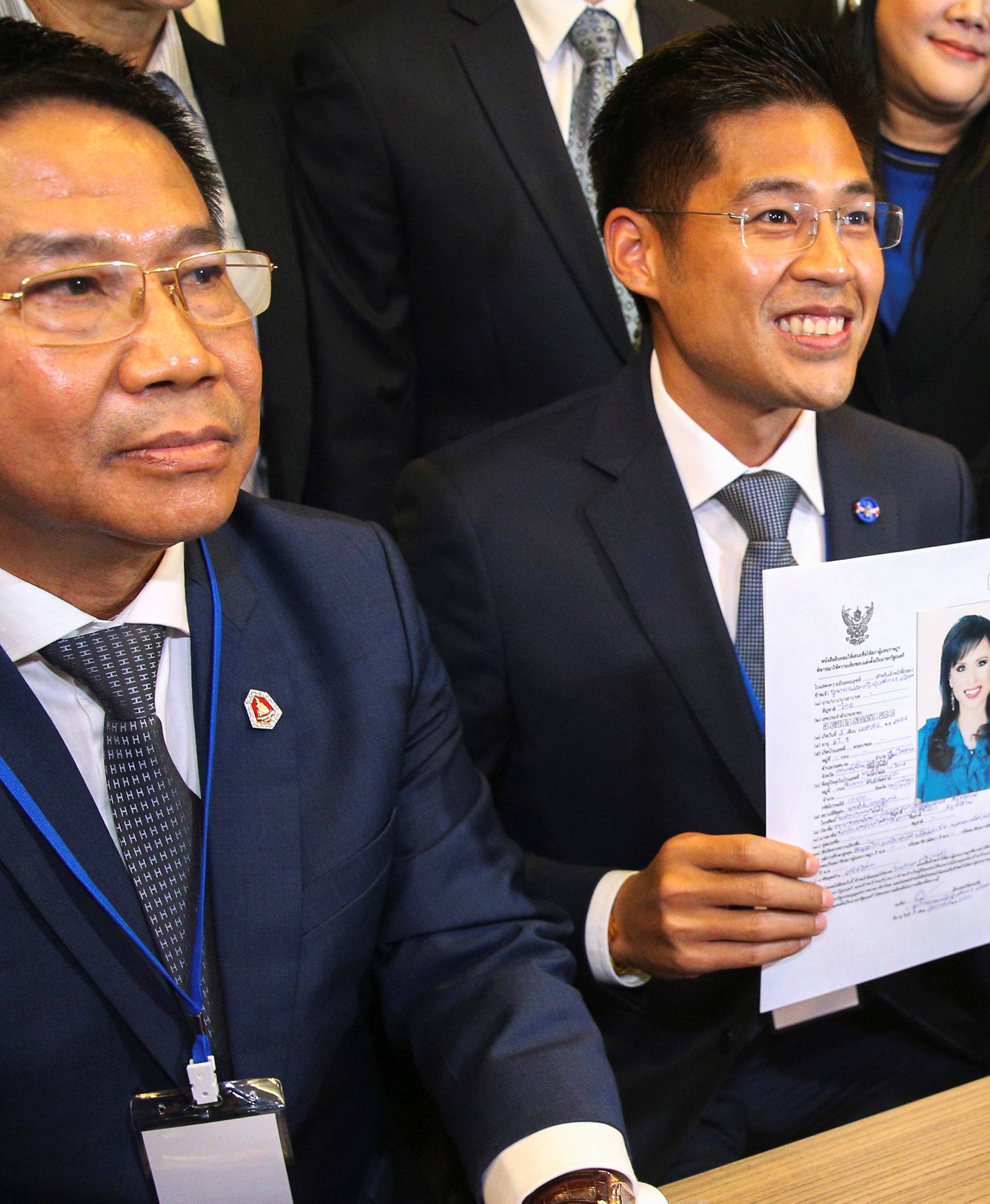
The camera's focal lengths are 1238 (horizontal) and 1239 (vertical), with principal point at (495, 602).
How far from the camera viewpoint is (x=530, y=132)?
214 centimetres

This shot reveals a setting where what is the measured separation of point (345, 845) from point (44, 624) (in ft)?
1.19

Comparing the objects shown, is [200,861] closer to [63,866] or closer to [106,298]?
[63,866]

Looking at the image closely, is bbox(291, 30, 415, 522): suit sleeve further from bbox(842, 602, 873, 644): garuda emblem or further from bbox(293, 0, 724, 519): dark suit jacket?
bbox(842, 602, 873, 644): garuda emblem

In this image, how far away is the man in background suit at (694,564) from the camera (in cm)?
156

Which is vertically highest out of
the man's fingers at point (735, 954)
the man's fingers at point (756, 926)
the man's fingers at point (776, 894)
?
the man's fingers at point (776, 894)

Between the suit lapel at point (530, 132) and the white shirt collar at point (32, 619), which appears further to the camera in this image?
the suit lapel at point (530, 132)

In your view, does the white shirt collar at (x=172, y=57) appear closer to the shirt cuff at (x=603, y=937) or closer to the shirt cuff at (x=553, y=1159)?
the shirt cuff at (x=603, y=937)

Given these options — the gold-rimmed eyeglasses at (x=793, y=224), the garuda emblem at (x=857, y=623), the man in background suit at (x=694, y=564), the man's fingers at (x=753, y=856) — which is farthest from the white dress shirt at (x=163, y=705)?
the gold-rimmed eyeglasses at (x=793, y=224)

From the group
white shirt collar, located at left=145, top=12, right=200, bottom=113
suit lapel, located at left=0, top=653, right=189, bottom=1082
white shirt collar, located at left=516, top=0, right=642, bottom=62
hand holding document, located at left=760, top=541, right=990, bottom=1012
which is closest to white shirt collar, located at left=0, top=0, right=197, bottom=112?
white shirt collar, located at left=145, top=12, right=200, bottom=113

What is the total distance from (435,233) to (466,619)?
2.76ft

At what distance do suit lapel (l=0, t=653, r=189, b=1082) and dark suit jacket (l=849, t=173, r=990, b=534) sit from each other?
161 centimetres

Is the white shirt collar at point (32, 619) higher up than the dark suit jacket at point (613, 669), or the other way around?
the white shirt collar at point (32, 619)

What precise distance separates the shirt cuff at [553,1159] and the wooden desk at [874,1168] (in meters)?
0.05

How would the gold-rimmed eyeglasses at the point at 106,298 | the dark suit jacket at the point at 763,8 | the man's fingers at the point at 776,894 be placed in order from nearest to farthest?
the gold-rimmed eyeglasses at the point at 106,298
the man's fingers at the point at 776,894
the dark suit jacket at the point at 763,8
